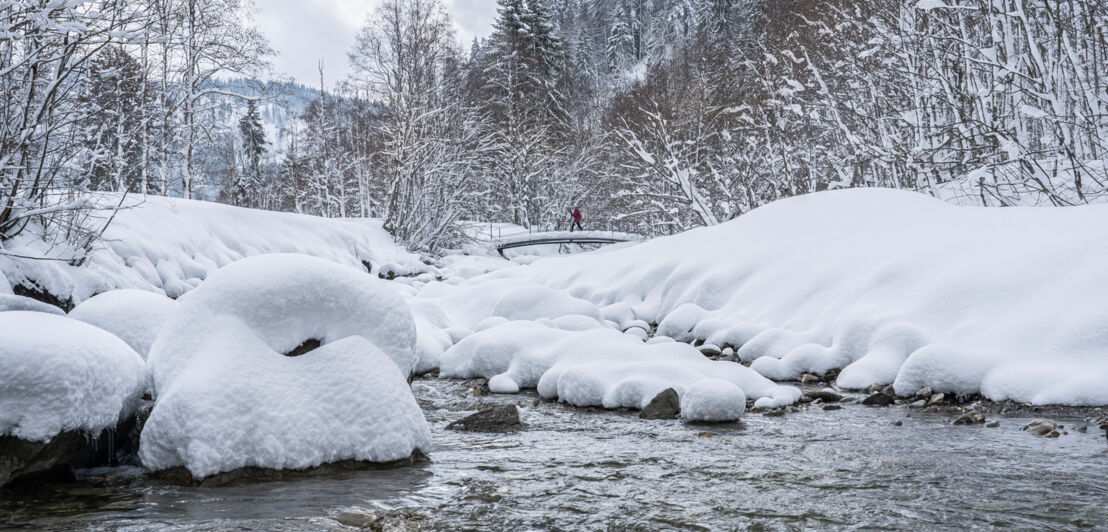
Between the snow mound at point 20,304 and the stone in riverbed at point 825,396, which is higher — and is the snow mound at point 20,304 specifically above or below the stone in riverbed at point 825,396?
above

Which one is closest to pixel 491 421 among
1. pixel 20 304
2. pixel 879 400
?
pixel 879 400

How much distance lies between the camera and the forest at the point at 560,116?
6395 millimetres

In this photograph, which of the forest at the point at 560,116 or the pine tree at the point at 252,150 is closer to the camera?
the forest at the point at 560,116

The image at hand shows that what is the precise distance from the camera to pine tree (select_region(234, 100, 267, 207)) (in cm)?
3797

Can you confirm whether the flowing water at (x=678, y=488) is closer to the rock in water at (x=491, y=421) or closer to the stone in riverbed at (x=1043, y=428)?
the stone in riverbed at (x=1043, y=428)

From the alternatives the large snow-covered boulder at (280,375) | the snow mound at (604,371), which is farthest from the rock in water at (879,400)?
the large snow-covered boulder at (280,375)

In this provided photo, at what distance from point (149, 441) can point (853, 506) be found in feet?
11.3

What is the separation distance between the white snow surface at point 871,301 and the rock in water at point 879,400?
0.18 meters

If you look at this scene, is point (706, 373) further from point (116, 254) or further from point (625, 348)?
point (116, 254)

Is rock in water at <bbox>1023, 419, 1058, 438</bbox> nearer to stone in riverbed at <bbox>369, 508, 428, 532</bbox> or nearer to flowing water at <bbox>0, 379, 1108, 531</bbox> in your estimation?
flowing water at <bbox>0, 379, 1108, 531</bbox>

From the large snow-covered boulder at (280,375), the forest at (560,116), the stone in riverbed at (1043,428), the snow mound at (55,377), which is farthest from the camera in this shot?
the forest at (560,116)

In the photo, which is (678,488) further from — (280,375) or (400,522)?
(280,375)

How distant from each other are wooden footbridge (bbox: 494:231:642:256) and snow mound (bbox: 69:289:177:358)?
58.0ft

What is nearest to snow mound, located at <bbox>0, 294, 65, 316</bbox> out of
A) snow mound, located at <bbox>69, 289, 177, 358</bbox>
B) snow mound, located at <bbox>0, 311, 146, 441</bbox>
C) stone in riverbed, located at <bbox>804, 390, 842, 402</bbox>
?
snow mound, located at <bbox>69, 289, 177, 358</bbox>
